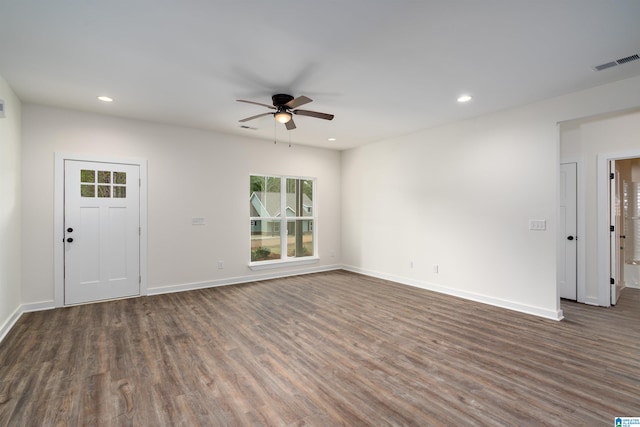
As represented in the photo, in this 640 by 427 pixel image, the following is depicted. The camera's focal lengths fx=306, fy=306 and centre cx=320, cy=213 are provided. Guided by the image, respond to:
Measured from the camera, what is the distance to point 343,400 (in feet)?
7.14

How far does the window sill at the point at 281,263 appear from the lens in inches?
233

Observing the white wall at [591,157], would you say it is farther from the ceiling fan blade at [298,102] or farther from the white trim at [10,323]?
the white trim at [10,323]

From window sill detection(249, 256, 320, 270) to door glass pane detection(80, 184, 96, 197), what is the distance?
9.00ft

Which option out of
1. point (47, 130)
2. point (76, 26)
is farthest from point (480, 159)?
point (47, 130)

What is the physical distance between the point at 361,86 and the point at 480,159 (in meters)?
2.28

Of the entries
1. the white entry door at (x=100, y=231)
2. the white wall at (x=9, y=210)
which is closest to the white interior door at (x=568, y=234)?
the white entry door at (x=100, y=231)

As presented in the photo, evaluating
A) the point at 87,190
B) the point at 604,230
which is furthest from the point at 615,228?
the point at 87,190

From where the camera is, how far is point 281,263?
622cm

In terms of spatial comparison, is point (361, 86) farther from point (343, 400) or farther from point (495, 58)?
point (343, 400)

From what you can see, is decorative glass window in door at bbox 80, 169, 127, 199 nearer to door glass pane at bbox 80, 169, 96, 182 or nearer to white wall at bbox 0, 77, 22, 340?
door glass pane at bbox 80, 169, 96, 182

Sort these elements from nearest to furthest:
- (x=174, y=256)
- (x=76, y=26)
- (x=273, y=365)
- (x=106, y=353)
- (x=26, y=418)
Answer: (x=26, y=418), (x=76, y=26), (x=273, y=365), (x=106, y=353), (x=174, y=256)

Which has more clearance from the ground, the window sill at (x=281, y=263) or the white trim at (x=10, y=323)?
the window sill at (x=281, y=263)

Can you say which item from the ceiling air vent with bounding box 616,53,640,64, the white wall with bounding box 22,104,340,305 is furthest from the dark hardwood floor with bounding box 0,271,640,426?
the ceiling air vent with bounding box 616,53,640,64

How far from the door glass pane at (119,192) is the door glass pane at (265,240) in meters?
2.20
